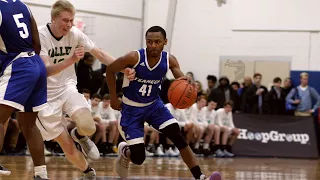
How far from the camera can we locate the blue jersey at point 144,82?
20.5 feet

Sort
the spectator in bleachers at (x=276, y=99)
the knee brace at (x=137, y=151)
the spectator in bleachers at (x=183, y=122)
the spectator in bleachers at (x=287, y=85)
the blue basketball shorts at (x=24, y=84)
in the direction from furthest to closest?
the spectator in bleachers at (x=287, y=85) → the spectator in bleachers at (x=276, y=99) → the spectator in bleachers at (x=183, y=122) → the knee brace at (x=137, y=151) → the blue basketball shorts at (x=24, y=84)

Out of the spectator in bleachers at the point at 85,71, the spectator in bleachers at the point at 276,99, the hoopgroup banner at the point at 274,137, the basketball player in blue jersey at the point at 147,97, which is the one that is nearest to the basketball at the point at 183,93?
the basketball player in blue jersey at the point at 147,97

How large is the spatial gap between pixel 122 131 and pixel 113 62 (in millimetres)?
804

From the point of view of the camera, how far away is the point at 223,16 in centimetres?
1761

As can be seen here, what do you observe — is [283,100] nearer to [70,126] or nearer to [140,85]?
[70,126]

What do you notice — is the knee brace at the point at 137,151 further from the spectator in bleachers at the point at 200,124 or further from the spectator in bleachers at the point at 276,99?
the spectator in bleachers at the point at 276,99

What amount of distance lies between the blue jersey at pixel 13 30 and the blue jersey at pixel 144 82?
1452mm

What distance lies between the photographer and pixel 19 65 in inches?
198

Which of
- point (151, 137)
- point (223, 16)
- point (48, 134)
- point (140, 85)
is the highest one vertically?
point (223, 16)

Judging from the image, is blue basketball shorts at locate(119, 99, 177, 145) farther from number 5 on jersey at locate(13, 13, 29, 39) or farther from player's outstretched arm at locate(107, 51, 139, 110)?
number 5 on jersey at locate(13, 13, 29, 39)

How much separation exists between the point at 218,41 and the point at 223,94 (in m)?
2.77

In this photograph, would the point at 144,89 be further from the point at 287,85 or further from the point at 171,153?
the point at 287,85

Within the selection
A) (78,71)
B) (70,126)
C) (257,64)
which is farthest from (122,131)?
(257,64)

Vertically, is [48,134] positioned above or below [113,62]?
below
